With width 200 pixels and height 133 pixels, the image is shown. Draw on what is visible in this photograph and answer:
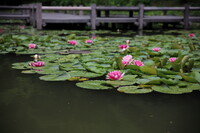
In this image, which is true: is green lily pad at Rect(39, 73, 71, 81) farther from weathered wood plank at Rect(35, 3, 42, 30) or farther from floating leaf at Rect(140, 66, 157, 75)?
weathered wood plank at Rect(35, 3, 42, 30)

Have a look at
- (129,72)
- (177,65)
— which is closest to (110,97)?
(129,72)

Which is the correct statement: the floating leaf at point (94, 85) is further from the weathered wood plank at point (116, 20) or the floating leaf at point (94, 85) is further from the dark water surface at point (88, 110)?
the weathered wood plank at point (116, 20)

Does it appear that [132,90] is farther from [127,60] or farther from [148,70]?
[127,60]

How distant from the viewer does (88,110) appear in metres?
1.35

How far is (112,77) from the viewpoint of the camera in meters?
1.78

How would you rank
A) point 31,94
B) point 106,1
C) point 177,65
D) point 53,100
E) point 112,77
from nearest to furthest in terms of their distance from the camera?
point 53,100 < point 31,94 < point 112,77 < point 177,65 < point 106,1

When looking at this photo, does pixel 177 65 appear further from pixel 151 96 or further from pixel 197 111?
pixel 197 111

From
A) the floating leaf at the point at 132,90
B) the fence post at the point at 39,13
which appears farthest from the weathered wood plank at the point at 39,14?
the floating leaf at the point at 132,90

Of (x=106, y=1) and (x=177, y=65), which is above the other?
(x=106, y=1)

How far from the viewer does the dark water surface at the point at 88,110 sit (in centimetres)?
114

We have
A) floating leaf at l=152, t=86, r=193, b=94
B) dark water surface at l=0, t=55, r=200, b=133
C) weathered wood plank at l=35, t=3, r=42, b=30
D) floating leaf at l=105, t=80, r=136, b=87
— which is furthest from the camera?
weathered wood plank at l=35, t=3, r=42, b=30

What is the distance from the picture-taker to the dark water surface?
1143mm

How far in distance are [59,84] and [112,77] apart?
41 cm

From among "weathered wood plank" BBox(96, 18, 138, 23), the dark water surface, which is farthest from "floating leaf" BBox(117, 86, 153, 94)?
"weathered wood plank" BBox(96, 18, 138, 23)
